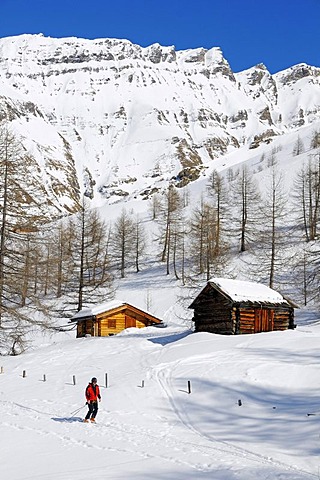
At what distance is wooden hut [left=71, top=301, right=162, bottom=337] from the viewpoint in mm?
41719

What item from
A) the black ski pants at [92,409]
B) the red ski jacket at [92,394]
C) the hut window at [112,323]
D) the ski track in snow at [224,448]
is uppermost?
the hut window at [112,323]

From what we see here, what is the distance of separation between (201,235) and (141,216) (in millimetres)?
46058

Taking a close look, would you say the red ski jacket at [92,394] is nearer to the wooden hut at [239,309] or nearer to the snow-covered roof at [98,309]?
the wooden hut at [239,309]

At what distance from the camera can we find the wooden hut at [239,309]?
105 ft

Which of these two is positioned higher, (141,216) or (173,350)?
(141,216)

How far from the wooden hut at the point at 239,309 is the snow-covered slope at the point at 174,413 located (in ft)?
9.31

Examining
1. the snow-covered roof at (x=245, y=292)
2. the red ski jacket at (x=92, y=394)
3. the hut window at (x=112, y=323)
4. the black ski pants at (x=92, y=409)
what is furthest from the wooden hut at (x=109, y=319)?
the black ski pants at (x=92, y=409)

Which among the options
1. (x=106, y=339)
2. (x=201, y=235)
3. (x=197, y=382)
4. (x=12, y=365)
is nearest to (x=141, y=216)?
(x=201, y=235)

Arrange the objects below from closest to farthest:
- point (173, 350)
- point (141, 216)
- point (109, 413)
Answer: point (109, 413) < point (173, 350) < point (141, 216)

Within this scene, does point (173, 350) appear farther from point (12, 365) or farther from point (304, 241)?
point (304, 241)

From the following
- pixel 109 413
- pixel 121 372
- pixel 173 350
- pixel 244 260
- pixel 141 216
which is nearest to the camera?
pixel 109 413

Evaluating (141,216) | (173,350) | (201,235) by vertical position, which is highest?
(141,216)

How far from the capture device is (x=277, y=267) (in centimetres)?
5197

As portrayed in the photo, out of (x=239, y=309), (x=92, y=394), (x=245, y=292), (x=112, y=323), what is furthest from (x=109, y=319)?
(x=92, y=394)
